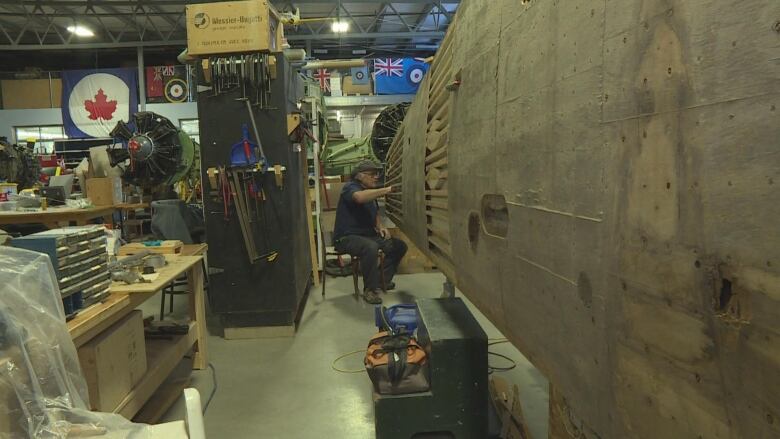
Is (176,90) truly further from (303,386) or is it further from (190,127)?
(303,386)

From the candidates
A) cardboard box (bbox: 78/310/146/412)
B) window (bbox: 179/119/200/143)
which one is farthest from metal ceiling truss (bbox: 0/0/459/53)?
cardboard box (bbox: 78/310/146/412)

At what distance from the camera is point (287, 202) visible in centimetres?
402

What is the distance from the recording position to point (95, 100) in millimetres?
10719

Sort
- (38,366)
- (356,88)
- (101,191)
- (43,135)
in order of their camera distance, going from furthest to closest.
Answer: (43,135) → (356,88) → (101,191) → (38,366)

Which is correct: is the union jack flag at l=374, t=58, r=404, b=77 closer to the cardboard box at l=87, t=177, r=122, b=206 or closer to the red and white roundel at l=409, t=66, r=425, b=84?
the red and white roundel at l=409, t=66, r=425, b=84

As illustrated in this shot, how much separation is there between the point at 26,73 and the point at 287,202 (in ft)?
35.9

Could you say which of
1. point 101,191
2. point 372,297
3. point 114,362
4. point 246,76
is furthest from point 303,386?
point 101,191

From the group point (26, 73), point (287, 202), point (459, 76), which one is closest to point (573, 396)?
point (459, 76)

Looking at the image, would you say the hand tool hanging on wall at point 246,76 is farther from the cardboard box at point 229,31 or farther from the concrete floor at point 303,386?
the concrete floor at point 303,386

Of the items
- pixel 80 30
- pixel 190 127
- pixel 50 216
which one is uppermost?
pixel 80 30

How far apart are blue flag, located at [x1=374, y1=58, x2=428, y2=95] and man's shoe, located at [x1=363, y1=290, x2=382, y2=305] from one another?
6.27 meters

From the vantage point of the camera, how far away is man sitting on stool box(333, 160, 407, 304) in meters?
4.91

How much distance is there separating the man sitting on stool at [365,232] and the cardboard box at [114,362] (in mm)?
2586

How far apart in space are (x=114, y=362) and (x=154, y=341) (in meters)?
0.93
